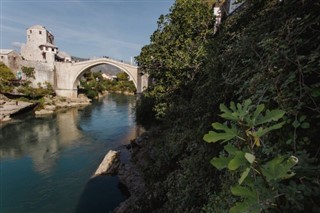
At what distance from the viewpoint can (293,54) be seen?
2.13 m

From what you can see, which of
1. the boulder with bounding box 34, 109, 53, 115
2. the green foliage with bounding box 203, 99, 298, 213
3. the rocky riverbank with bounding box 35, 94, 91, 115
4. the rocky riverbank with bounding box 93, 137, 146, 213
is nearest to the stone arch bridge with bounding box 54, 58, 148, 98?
→ the rocky riverbank with bounding box 35, 94, 91, 115

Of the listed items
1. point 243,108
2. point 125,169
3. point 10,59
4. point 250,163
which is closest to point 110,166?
point 125,169

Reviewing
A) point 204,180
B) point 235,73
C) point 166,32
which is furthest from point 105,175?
point 235,73

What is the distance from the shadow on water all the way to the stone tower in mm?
37981

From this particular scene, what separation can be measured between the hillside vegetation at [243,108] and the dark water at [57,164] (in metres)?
3.00

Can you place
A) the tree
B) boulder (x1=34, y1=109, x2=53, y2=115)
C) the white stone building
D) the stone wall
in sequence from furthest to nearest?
1. the stone wall
2. the white stone building
3. boulder (x1=34, y1=109, x2=53, y2=115)
4. the tree

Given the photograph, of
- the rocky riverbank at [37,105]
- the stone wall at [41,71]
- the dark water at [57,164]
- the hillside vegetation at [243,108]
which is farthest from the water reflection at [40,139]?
the stone wall at [41,71]

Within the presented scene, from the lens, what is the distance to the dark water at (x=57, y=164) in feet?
31.8

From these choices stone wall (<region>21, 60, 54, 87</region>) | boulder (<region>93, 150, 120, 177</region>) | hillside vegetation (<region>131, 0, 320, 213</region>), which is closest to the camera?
hillside vegetation (<region>131, 0, 320, 213</region>)

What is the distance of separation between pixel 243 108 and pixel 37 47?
49.3 metres

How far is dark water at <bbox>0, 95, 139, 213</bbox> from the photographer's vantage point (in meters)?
9.70

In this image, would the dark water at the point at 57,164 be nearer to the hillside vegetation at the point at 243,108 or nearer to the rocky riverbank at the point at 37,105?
the rocky riverbank at the point at 37,105

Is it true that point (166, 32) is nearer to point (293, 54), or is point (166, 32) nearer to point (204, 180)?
point (204, 180)

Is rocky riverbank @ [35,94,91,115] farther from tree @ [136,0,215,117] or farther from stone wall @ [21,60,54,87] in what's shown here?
tree @ [136,0,215,117]
